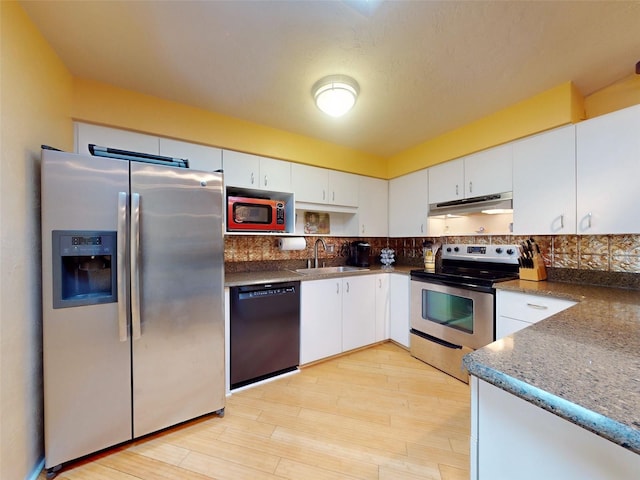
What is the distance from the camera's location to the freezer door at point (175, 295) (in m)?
1.46

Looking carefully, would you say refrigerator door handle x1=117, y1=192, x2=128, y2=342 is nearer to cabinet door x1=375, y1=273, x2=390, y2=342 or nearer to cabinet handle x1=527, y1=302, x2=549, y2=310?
cabinet door x1=375, y1=273, x2=390, y2=342

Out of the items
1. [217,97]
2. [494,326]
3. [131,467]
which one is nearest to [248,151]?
[217,97]

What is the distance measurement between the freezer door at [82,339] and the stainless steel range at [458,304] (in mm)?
2310

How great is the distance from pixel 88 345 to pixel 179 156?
1.42 metres

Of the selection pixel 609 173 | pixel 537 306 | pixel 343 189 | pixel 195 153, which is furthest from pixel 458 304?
pixel 195 153

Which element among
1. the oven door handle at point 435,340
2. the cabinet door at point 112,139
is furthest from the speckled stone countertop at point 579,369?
the cabinet door at point 112,139

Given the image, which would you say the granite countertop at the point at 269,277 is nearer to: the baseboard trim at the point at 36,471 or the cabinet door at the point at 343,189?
the cabinet door at the point at 343,189

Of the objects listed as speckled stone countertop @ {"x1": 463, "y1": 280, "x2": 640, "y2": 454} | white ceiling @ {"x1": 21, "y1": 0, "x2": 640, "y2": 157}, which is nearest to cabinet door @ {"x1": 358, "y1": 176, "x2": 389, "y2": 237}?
white ceiling @ {"x1": 21, "y1": 0, "x2": 640, "y2": 157}

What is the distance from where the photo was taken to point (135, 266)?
4.63 ft

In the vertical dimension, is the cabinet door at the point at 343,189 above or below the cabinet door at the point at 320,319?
above

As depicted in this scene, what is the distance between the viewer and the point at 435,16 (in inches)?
48.2

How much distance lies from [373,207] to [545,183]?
1.61 m

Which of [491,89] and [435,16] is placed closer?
[435,16]

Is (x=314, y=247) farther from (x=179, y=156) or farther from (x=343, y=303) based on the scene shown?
(x=179, y=156)
